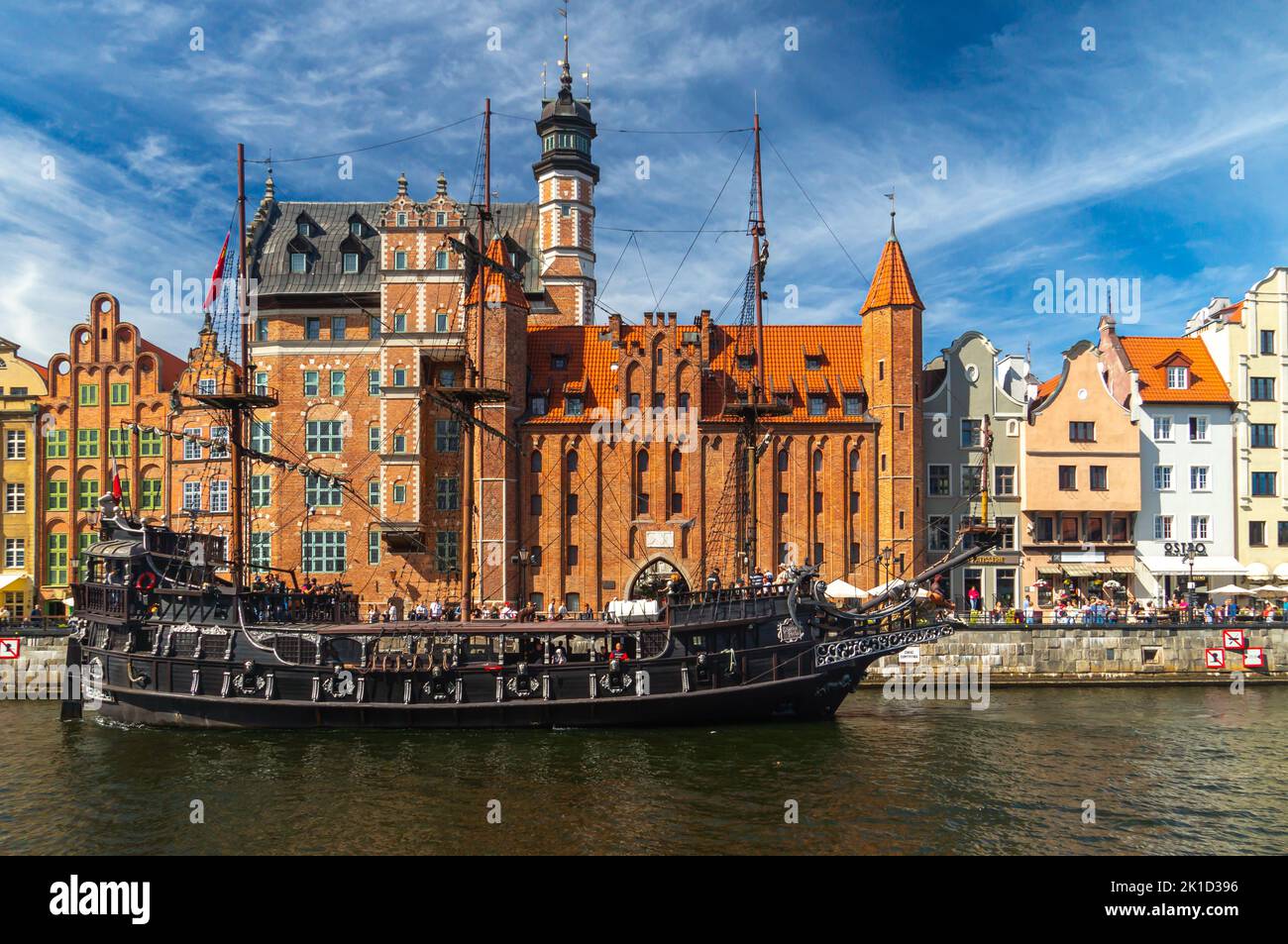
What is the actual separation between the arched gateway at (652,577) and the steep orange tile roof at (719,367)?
30.5ft

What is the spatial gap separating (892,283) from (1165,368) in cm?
1896

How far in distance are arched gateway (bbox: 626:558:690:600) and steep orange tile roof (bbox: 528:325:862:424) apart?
9297 millimetres

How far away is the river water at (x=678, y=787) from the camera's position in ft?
71.6

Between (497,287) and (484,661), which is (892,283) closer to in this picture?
(497,287)

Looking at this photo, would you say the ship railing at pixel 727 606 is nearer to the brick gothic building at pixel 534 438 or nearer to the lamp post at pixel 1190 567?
the brick gothic building at pixel 534 438

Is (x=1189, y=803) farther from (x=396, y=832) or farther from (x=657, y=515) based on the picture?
(x=657, y=515)

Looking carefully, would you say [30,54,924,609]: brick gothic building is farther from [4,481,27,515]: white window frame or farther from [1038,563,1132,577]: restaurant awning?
[4,481,27,515]: white window frame

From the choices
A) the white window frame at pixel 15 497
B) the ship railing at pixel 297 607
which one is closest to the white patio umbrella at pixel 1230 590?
the ship railing at pixel 297 607

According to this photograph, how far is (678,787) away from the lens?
86.2 ft

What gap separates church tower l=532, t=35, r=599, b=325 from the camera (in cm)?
6438

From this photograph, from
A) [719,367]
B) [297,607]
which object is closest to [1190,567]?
[719,367]

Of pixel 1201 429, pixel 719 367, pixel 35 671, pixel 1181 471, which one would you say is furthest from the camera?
pixel 719 367

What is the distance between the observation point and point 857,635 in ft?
118
